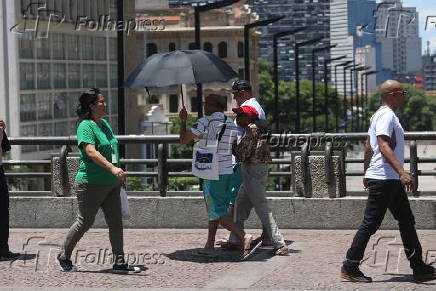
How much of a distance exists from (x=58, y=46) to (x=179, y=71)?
8231 centimetres

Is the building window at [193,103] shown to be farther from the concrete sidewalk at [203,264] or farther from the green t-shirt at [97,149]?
the green t-shirt at [97,149]

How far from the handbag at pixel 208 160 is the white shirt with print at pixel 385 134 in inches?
75.1

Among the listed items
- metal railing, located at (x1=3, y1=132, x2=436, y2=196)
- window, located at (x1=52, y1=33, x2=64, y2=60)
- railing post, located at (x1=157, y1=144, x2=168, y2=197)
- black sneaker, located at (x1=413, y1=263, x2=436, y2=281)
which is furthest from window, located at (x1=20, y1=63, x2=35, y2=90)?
black sneaker, located at (x1=413, y1=263, x2=436, y2=281)

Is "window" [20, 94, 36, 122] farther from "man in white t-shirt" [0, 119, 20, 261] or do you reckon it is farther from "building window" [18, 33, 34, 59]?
"man in white t-shirt" [0, 119, 20, 261]

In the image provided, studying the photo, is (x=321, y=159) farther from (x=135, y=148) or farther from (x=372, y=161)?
(x=135, y=148)

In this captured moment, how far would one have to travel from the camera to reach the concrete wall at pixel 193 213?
1285cm

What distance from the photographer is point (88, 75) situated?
9812 cm

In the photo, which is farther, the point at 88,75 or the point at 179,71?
the point at 88,75

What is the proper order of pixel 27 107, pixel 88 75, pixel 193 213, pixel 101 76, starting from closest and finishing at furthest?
pixel 193 213
pixel 27 107
pixel 88 75
pixel 101 76

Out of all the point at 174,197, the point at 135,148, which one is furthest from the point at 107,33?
the point at 174,197

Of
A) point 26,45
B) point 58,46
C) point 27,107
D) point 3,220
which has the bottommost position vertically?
point 27,107

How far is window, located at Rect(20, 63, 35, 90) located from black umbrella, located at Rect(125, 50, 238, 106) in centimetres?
7459

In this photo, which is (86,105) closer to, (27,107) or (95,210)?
(95,210)

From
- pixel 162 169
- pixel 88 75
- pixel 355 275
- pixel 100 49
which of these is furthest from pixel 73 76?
pixel 355 275
